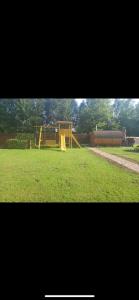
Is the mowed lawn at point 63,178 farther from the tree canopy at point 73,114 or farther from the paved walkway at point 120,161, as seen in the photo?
the tree canopy at point 73,114

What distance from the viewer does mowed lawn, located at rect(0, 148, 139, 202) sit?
189 inches

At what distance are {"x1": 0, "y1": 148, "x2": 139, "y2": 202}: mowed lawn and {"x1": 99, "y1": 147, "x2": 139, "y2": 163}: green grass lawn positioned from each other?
25 cm

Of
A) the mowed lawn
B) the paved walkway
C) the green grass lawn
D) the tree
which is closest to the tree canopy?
the tree

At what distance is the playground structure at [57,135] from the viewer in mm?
6501

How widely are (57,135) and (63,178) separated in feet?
6.44

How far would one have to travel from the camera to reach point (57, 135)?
7.51 metres

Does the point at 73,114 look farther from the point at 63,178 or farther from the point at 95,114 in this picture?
the point at 63,178

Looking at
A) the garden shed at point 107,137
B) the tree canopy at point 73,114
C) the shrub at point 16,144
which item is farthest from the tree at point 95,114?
the shrub at point 16,144

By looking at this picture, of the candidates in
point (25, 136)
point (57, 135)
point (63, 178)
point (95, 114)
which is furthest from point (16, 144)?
point (95, 114)
